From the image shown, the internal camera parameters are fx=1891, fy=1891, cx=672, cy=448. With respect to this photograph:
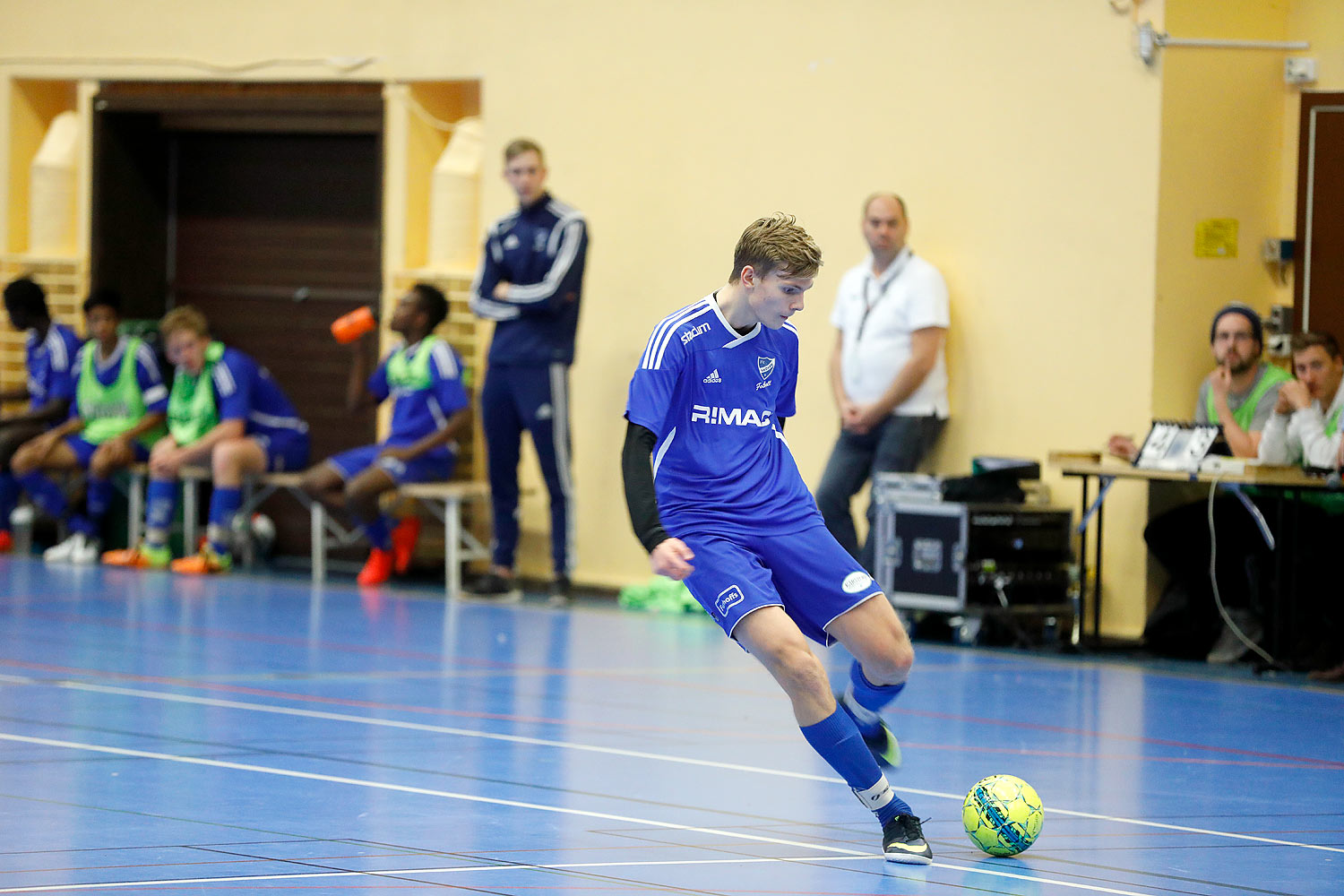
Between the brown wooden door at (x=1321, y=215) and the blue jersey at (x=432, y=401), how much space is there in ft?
17.6

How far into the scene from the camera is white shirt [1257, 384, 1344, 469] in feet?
30.4

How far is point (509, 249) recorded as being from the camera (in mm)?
12016

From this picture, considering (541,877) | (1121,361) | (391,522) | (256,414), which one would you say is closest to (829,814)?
(541,877)

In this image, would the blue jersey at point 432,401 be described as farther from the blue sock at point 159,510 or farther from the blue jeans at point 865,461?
the blue jeans at point 865,461

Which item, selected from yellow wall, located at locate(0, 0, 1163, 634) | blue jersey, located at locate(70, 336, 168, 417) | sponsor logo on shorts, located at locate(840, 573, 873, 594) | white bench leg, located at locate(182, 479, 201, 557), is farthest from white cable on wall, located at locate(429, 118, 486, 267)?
sponsor logo on shorts, located at locate(840, 573, 873, 594)

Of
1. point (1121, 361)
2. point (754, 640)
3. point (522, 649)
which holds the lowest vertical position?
point (522, 649)

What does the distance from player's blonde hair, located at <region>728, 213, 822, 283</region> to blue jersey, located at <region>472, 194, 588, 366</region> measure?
6320 millimetres

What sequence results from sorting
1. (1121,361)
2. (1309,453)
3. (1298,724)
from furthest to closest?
(1121,361)
(1309,453)
(1298,724)

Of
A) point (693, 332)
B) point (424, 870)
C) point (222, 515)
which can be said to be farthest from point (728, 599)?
point (222, 515)

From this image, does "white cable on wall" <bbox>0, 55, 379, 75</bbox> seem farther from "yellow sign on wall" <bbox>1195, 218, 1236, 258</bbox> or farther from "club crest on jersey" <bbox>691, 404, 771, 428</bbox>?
"club crest on jersey" <bbox>691, 404, 771, 428</bbox>

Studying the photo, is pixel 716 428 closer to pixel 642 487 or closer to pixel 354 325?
pixel 642 487

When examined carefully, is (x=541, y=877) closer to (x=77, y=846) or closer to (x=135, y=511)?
(x=77, y=846)

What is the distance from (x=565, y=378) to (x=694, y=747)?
5.23 meters

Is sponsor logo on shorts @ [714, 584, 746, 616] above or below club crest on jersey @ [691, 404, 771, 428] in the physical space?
below
